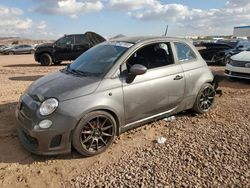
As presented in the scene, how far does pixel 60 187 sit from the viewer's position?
3.59 m

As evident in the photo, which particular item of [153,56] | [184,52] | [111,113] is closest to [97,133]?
[111,113]

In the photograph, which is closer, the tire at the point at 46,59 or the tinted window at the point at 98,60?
the tinted window at the point at 98,60

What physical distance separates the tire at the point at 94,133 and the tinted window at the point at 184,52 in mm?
1990

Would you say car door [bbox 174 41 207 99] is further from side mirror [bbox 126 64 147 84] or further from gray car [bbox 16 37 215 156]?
side mirror [bbox 126 64 147 84]

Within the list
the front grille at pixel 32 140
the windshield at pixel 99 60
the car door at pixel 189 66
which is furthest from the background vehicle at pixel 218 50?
the front grille at pixel 32 140

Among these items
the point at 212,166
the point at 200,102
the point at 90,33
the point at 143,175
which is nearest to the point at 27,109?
the point at 143,175

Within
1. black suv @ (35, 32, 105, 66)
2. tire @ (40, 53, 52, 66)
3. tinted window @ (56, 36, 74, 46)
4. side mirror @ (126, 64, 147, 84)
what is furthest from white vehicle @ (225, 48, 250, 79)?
tire @ (40, 53, 52, 66)

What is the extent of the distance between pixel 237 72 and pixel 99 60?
6.29 metres

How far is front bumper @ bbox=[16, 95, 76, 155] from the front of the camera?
3982 millimetres

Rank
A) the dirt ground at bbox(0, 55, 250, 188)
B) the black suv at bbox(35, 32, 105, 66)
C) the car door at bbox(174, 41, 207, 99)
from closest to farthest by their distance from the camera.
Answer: the dirt ground at bbox(0, 55, 250, 188)
the car door at bbox(174, 41, 207, 99)
the black suv at bbox(35, 32, 105, 66)

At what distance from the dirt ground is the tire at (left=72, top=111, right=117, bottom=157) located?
5.4 inches

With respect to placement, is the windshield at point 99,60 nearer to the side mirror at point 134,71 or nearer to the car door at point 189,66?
the side mirror at point 134,71

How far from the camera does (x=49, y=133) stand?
157 inches

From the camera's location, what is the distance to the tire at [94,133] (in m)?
4.14
